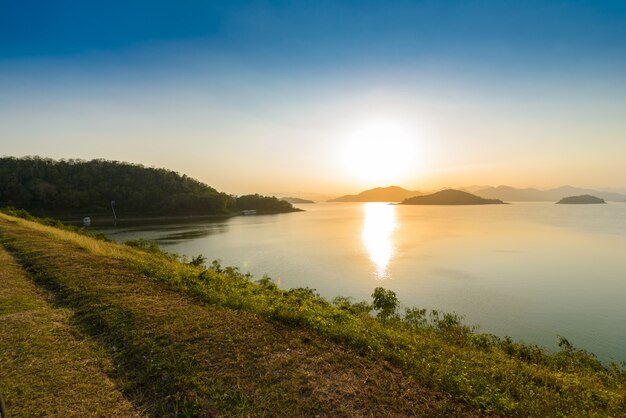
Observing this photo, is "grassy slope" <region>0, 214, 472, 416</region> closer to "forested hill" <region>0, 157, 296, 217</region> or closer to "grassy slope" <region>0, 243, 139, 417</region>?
"grassy slope" <region>0, 243, 139, 417</region>

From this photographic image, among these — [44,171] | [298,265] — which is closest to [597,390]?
[298,265]

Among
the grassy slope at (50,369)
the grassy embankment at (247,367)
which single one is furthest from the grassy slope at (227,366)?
the grassy slope at (50,369)

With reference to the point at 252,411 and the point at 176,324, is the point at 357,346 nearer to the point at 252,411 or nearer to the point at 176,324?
the point at 252,411

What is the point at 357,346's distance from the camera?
7.93 meters

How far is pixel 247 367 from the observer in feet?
21.9

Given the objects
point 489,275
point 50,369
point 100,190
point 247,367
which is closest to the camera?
point 50,369

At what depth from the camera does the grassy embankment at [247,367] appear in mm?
5766

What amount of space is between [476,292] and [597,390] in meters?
21.7

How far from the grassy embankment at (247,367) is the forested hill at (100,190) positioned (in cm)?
13746

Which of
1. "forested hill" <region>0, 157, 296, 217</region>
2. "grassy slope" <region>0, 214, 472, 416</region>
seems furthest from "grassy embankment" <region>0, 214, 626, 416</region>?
"forested hill" <region>0, 157, 296, 217</region>

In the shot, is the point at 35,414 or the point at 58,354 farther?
the point at 58,354

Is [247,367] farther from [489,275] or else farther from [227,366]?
[489,275]

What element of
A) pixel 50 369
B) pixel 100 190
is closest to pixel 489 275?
pixel 50 369

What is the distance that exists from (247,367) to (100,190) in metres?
158
